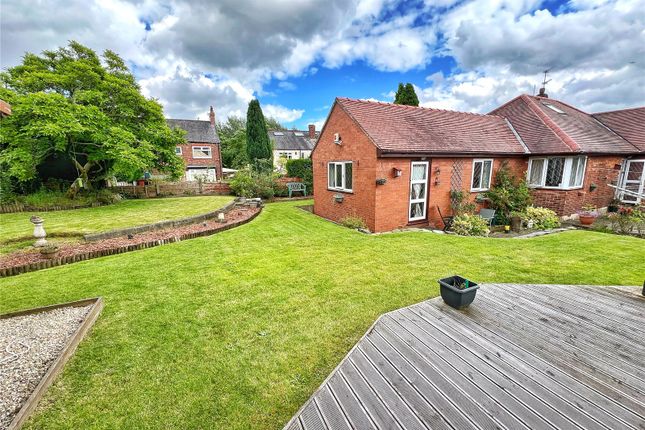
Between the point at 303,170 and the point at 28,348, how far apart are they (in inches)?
720

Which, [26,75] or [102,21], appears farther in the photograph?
[26,75]

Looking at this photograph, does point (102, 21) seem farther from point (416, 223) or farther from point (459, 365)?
point (459, 365)

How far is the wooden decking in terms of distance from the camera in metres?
2.11

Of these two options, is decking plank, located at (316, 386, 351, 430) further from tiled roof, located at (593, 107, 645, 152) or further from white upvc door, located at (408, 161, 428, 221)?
tiled roof, located at (593, 107, 645, 152)

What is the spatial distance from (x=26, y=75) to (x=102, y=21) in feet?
19.6

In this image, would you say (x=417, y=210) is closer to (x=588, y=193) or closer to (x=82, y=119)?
(x=588, y=193)

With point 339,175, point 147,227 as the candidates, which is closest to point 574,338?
point 339,175

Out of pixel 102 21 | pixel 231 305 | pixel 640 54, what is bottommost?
pixel 231 305

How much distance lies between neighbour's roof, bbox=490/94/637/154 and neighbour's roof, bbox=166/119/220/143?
27236 mm

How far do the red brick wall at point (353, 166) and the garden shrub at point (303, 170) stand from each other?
6922 mm

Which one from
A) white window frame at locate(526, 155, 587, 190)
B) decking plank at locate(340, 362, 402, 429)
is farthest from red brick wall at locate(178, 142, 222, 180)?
decking plank at locate(340, 362, 402, 429)

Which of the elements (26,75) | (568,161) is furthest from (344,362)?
(26,75)

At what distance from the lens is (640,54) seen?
33.1 ft

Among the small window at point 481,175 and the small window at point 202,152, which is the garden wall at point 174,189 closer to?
the small window at point 202,152
